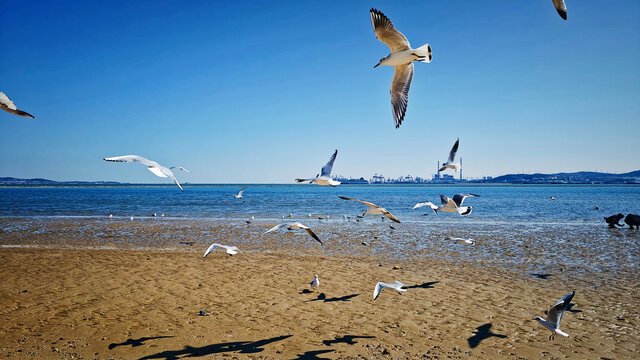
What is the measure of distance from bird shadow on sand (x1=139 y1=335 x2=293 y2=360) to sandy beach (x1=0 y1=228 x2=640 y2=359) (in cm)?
2

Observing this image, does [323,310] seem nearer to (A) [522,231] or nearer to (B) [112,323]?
(B) [112,323]

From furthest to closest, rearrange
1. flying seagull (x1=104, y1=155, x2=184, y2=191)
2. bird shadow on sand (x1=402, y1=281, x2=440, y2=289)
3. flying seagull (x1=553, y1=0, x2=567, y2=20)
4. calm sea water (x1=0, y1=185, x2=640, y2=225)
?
calm sea water (x1=0, y1=185, x2=640, y2=225)
bird shadow on sand (x1=402, y1=281, x2=440, y2=289)
flying seagull (x1=104, y1=155, x2=184, y2=191)
flying seagull (x1=553, y1=0, x2=567, y2=20)

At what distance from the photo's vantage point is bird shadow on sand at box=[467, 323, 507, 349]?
5.72m

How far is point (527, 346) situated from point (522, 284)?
13.8 feet

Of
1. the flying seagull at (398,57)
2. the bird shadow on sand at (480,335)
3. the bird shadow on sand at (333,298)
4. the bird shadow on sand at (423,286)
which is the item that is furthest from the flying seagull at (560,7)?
the bird shadow on sand at (423,286)

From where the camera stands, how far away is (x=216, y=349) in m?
5.32

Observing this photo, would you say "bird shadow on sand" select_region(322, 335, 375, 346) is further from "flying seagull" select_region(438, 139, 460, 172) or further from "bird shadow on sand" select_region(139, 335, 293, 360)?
"flying seagull" select_region(438, 139, 460, 172)

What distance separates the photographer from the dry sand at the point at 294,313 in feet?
17.7

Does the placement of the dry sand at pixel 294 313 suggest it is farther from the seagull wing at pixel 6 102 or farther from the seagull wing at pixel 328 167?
the seagull wing at pixel 6 102

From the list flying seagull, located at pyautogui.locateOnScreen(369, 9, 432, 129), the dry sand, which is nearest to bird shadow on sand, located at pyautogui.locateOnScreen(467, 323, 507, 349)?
the dry sand

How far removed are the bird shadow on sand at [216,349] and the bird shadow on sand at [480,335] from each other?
322 centimetres

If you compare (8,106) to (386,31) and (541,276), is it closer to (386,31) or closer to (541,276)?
(386,31)

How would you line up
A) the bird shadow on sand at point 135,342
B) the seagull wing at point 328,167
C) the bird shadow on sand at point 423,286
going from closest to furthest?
1. the bird shadow on sand at point 135,342
2. the seagull wing at point 328,167
3. the bird shadow on sand at point 423,286

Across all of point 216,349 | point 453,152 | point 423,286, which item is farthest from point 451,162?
point 216,349
